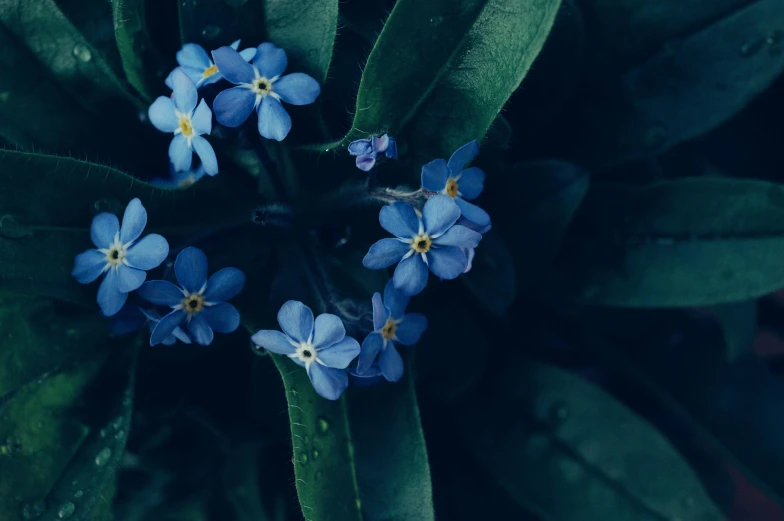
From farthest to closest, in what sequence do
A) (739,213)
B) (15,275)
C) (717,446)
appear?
(717,446) < (739,213) < (15,275)

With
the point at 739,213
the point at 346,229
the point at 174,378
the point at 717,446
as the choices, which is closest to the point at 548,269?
the point at 739,213

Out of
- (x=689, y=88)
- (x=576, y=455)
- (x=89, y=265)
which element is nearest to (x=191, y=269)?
(x=89, y=265)

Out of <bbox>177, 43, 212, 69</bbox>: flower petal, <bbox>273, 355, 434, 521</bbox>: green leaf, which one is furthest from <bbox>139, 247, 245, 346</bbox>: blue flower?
<bbox>177, 43, 212, 69</bbox>: flower petal

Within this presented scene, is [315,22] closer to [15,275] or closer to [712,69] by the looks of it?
[15,275]

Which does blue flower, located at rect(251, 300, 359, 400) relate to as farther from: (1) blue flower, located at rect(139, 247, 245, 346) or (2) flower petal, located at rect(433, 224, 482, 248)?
(2) flower petal, located at rect(433, 224, 482, 248)

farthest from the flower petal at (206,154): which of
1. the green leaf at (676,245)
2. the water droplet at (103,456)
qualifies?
the green leaf at (676,245)

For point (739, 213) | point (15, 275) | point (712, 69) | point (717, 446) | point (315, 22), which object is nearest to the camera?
point (15, 275)

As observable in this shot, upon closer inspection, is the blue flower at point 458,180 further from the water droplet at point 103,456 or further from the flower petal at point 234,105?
the water droplet at point 103,456
